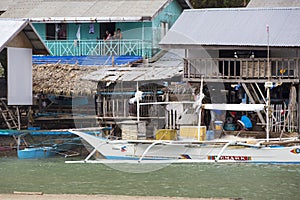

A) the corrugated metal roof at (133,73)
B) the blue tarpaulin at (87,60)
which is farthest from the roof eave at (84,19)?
the corrugated metal roof at (133,73)

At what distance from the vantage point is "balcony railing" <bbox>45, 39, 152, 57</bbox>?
30.5 meters

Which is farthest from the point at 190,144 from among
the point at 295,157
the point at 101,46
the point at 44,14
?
the point at 44,14

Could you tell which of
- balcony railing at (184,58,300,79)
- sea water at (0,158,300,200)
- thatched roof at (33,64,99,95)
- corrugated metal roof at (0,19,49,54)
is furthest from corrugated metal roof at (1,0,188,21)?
sea water at (0,158,300,200)

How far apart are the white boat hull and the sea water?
0.34 m

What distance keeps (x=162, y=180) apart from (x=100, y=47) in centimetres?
1255

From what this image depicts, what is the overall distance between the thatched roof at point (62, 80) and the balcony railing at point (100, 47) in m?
3.24

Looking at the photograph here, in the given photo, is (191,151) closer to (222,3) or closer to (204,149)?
(204,149)

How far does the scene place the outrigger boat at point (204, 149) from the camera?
880 inches

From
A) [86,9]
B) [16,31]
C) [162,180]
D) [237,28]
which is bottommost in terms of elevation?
[162,180]

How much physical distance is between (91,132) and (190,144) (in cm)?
385

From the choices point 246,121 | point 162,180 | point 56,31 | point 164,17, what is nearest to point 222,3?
point 164,17

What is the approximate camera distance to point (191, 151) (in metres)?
23.0

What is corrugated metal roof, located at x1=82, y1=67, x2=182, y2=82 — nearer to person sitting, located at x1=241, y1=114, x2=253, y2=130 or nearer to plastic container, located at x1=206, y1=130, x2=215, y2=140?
plastic container, located at x1=206, y1=130, x2=215, y2=140

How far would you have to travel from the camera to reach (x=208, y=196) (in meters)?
17.3
